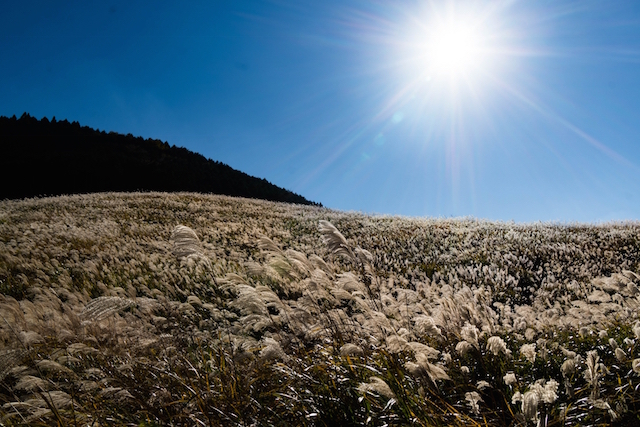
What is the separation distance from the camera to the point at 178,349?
391 cm

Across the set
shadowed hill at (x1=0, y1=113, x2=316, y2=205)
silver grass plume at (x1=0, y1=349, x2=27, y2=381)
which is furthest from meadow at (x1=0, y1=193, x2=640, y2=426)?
shadowed hill at (x1=0, y1=113, x2=316, y2=205)

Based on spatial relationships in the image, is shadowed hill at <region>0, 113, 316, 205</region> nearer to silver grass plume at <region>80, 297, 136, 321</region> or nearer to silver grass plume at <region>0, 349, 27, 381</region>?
silver grass plume at <region>80, 297, 136, 321</region>

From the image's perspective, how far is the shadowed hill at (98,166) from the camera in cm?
6112

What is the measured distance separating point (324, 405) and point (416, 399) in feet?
2.62

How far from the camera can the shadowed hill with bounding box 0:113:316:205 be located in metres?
61.1

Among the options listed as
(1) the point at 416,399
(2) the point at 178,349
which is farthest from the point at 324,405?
(2) the point at 178,349

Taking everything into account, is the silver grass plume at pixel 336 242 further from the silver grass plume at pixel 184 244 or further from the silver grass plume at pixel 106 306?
the silver grass plume at pixel 106 306

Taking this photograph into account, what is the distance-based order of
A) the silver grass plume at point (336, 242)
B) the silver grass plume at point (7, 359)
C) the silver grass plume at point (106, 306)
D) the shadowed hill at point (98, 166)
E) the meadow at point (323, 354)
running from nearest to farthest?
the silver grass plume at point (7, 359)
the meadow at point (323, 354)
the silver grass plume at point (106, 306)
the silver grass plume at point (336, 242)
the shadowed hill at point (98, 166)

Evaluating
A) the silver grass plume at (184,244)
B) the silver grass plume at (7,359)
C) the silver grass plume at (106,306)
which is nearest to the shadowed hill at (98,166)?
the silver grass plume at (184,244)

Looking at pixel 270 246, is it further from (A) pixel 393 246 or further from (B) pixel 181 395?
(A) pixel 393 246

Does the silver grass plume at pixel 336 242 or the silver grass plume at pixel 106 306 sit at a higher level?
the silver grass plume at pixel 336 242

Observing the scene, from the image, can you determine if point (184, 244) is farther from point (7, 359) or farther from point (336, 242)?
point (7, 359)

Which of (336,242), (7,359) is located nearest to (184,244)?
(336,242)

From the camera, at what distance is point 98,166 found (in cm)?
6506
